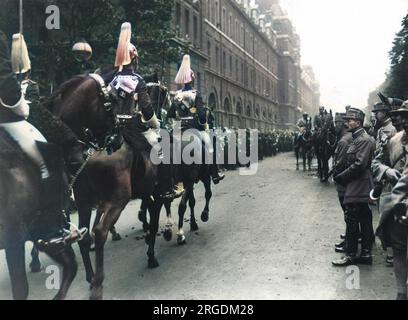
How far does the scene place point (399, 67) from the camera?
7.87 metres

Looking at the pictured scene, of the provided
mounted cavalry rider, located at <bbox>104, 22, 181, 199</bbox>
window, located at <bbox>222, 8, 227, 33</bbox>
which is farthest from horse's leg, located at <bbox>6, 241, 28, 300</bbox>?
window, located at <bbox>222, 8, 227, 33</bbox>

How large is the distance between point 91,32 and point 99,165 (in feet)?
33.7

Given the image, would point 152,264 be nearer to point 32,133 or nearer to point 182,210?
point 182,210

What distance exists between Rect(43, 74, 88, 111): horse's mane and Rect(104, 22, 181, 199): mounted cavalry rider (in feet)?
1.79

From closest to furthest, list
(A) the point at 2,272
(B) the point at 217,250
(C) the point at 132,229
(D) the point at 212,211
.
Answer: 1. (A) the point at 2,272
2. (B) the point at 217,250
3. (C) the point at 132,229
4. (D) the point at 212,211

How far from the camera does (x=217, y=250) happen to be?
21.3ft

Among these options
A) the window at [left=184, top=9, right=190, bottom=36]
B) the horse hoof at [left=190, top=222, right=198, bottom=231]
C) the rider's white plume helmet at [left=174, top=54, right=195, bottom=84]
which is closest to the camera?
the rider's white plume helmet at [left=174, top=54, right=195, bottom=84]

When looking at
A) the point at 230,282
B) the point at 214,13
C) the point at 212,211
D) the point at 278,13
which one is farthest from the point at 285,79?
the point at 230,282

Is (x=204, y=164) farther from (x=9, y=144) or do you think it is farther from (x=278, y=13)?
(x=278, y=13)

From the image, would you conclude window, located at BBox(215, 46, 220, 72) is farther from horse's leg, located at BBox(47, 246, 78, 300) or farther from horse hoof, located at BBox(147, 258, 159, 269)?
horse's leg, located at BBox(47, 246, 78, 300)

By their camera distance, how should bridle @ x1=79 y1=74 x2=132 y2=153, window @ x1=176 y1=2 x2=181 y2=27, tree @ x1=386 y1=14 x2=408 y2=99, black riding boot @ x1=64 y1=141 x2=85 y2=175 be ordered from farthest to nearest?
1. window @ x1=176 y1=2 x2=181 y2=27
2. tree @ x1=386 y1=14 x2=408 y2=99
3. bridle @ x1=79 y1=74 x2=132 y2=153
4. black riding boot @ x1=64 y1=141 x2=85 y2=175

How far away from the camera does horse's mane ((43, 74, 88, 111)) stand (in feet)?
13.8

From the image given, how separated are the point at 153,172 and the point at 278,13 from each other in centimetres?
7583

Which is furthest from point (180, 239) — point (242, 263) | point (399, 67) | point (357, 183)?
point (399, 67)
